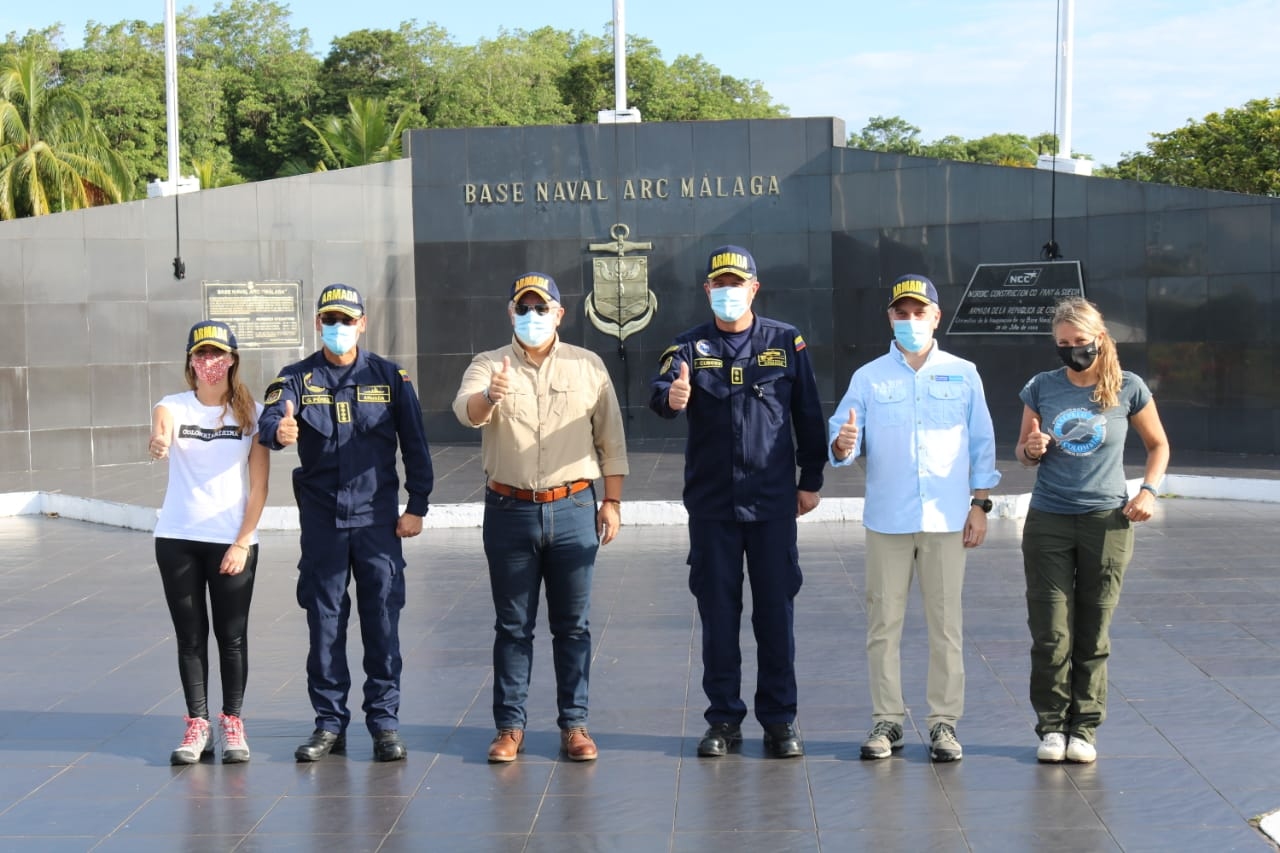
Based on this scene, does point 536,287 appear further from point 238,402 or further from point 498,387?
point 238,402

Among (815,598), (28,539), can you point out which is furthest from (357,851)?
(28,539)

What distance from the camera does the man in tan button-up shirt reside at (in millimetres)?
5059

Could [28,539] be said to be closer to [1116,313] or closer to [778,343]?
[778,343]

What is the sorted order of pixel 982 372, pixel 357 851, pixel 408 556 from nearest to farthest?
pixel 357 851, pixel 408 556, pixel 982 372

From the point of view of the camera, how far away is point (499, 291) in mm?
16438

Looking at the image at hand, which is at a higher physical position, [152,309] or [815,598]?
[152,309]

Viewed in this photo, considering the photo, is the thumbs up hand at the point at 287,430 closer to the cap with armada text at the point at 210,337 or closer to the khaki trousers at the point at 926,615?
the cap with armada text at the point at 210,337

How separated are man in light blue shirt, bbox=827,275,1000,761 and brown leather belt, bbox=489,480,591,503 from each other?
928 millimetres

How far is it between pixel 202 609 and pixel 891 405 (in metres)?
2.61

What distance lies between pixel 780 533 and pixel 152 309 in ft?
36.9

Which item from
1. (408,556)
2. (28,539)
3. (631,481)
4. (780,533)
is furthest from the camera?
(631,481)

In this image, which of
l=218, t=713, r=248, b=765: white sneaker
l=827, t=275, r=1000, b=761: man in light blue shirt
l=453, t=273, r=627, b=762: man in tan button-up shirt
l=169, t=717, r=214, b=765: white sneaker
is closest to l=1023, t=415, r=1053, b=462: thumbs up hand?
l=827, t=275, r=1000, b=761: man in light blue shirt

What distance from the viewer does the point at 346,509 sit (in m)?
5.10

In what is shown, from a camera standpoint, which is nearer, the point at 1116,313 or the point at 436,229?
the point at 1116,313
